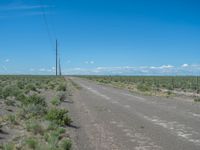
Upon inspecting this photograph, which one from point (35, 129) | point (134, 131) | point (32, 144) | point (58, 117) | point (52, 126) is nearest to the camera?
point (32, 144)

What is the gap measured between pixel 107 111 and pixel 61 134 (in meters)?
8.59

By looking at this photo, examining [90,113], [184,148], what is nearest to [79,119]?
[90,113]

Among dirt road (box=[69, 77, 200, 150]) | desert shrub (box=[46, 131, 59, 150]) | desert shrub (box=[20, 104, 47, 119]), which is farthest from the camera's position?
desert shrub (box=[20, 104, 47, 119])

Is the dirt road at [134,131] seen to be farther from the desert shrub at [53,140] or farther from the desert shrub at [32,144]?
the desert shrub at [32,144]

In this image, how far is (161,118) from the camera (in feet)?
59.2

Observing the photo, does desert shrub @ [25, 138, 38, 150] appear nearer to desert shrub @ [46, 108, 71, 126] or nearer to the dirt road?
the dirt road

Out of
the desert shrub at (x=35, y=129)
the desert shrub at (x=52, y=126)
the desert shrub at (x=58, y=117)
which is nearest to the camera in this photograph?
the desert shrub at (x=35, y=129)

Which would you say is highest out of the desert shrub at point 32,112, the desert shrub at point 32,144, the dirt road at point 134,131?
the desert shrub at point 32,112

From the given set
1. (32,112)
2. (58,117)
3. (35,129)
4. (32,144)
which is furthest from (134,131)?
(32,112)

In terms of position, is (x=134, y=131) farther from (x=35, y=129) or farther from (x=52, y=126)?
(x=35, y=129)

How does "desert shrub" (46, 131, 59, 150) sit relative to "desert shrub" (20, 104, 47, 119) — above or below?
below

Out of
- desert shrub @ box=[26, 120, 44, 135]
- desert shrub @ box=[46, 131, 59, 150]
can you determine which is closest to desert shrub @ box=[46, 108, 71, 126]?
desert shrub @ box=[26, 120, 44, 135]

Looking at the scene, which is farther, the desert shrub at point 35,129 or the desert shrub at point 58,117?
the desert shrub at point 58,117

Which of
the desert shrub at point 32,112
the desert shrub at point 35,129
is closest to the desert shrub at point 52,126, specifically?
the desert shrub at point 35,129
